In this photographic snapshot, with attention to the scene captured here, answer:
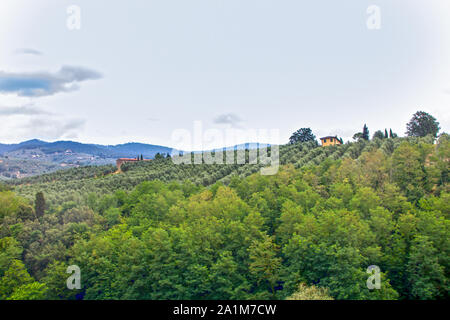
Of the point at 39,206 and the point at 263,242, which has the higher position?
the point at 39,206

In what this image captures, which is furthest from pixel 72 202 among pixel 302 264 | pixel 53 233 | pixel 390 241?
pixel 390 241

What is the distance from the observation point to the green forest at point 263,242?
3462cm

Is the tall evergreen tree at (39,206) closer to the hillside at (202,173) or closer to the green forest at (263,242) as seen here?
the green forest at (263,242)

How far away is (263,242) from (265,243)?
103 inches

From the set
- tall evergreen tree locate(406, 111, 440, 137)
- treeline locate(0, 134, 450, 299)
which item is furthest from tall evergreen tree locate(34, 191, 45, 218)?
tall evergreen tree locate(406, 111, 440, 137)

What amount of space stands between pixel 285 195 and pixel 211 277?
21.8 metres

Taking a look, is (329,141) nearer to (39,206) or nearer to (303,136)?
(303,136)

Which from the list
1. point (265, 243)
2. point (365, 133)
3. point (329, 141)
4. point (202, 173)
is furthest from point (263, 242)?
point (365, 133)

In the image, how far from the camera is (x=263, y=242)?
40.2m
